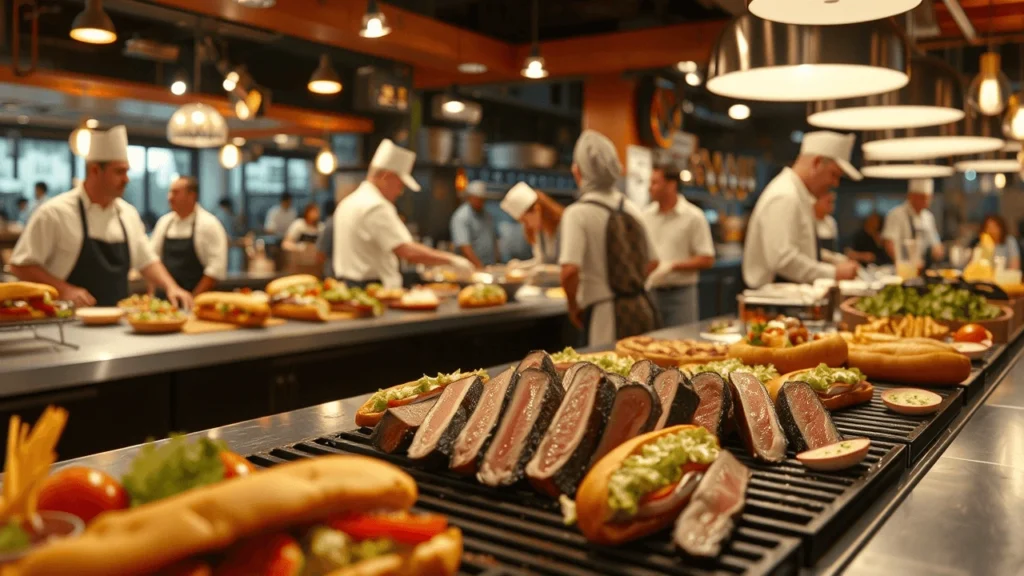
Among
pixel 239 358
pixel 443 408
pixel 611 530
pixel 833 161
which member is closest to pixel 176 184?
pixel 239 358

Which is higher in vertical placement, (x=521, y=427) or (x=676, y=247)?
(x=676, y=247)

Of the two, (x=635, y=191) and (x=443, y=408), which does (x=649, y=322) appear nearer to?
(x=443, y=408)

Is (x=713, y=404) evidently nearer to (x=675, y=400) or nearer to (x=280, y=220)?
(x=675, y=400)

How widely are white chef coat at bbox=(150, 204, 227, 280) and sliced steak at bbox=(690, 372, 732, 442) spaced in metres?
5.61

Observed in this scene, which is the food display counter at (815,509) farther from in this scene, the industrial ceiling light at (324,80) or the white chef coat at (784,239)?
the industrial ceiling light at (324,80)

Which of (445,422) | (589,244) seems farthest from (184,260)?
(445,422)

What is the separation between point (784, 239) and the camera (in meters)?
5.34

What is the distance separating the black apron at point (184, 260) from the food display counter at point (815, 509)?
5.05 m

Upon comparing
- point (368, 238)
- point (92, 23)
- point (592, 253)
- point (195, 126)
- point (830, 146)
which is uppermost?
point (92, 23)

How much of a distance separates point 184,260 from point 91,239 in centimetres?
182

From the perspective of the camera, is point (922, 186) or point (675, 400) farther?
point (922, 186)

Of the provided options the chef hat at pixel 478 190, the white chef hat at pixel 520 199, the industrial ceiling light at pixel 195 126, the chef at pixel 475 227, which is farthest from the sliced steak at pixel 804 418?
the chef hat at pixel 478 190

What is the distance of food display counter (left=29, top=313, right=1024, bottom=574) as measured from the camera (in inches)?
51.3

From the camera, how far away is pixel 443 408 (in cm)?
189
